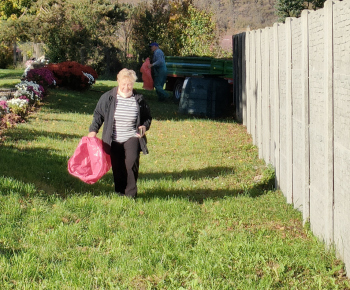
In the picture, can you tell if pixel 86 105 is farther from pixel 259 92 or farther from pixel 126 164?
pixel 126 164

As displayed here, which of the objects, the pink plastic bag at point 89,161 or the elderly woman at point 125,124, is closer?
the pink plastic bag at point 89,161

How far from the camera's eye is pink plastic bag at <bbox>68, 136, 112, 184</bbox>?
666 centimetres

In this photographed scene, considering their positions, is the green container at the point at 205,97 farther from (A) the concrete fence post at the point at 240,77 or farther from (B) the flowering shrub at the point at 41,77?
(B) the flowering shrub at the point at 41,77

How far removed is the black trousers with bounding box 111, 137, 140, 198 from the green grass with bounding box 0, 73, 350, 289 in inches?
8.2

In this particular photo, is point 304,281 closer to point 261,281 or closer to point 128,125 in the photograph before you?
point 261,281

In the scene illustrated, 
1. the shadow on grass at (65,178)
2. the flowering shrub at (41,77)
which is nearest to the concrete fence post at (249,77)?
the shadow on grass at (65,178)

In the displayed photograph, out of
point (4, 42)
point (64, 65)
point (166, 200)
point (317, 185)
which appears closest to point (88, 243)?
point (166, 200)

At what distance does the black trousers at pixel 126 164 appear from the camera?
6849 mm

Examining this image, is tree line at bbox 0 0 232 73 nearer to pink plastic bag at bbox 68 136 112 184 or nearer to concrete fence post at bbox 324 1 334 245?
pink plastic bag at bbox 68 136 112 184

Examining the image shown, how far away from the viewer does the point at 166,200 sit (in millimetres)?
6859

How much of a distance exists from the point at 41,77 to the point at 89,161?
13.5m

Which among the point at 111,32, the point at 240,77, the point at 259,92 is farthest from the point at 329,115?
the point at 111,32

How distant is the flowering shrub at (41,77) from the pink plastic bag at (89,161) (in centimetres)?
1298

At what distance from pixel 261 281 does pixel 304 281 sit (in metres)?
0.34
